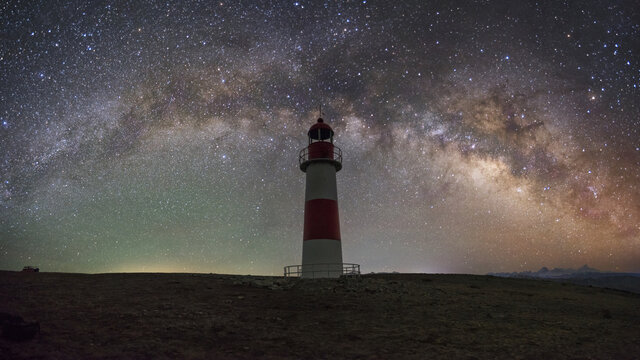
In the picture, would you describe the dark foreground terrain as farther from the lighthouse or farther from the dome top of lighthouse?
the dome top of lighthouse

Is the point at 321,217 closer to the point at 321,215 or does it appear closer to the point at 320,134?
the point at 321,215

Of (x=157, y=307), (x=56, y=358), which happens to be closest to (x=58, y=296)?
(x=157, y=307)

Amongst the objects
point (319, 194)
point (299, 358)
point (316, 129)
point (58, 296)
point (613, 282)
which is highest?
point (316, 129)

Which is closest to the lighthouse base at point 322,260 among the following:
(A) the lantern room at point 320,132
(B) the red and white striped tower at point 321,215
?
(B) the red and white striped tower at point 321,215

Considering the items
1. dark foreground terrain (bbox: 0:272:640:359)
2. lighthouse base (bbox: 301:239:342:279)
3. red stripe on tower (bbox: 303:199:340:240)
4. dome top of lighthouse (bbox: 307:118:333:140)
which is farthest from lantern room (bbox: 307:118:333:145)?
dark foreground terrain (bbox: 0:272:640:359)

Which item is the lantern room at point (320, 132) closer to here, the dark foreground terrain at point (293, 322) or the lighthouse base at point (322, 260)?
the lighthouse base at point (322, 260)

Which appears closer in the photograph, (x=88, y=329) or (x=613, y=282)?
(x=88, y=329)

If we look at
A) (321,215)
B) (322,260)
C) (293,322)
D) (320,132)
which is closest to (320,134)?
(320,132)

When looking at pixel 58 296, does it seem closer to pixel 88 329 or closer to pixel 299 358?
pixel 88 329

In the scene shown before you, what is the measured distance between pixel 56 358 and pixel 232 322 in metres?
4.88

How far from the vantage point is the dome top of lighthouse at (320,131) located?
2631cm

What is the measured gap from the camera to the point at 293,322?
41.1 feet

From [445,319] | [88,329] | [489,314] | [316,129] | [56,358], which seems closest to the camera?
[56,358]

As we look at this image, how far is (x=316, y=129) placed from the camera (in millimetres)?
26359
